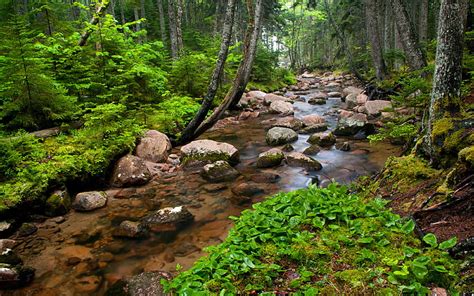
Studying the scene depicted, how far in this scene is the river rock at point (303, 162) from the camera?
9.05 meters

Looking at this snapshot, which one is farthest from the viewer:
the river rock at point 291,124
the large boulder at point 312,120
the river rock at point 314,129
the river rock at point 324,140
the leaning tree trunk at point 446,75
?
the large boulder at point 312,120

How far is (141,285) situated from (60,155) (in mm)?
4748

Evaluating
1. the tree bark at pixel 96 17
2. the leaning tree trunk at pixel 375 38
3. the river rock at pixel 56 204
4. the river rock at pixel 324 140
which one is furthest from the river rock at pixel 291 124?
the river rock at pixel 56 204

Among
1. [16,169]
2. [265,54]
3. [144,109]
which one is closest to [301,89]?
[265,54]

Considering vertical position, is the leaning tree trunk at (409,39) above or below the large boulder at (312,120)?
above

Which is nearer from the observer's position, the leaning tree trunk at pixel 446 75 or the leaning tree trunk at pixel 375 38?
the leaning tree trunk at pixel 446 75

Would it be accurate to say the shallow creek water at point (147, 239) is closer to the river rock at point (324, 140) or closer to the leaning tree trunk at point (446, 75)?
Answer: the river rock at point (324, 140)

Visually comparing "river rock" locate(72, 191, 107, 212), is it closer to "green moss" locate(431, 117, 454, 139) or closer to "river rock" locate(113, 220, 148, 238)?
"river rock" locate(113, 220, 148, 238)

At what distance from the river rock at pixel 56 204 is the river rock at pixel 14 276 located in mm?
2020

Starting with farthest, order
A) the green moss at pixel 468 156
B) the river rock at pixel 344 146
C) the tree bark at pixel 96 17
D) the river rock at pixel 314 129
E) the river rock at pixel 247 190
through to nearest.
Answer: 1. the river rock at pixel 314 129
2. the river rock at pixel 344 146
3. the tree bark at pixel 96 17
4. the river rock at pixel 247 190
5. the green moss at pixel 468 156

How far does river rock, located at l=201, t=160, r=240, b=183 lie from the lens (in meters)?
8.61

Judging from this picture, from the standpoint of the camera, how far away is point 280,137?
38.4 feet

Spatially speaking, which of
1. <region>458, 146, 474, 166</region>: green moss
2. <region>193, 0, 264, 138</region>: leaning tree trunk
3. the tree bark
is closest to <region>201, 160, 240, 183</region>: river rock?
<region>193, 0, 264, 138</region>: leaning tree trunk

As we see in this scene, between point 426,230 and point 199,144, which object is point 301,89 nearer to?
point 199,144
